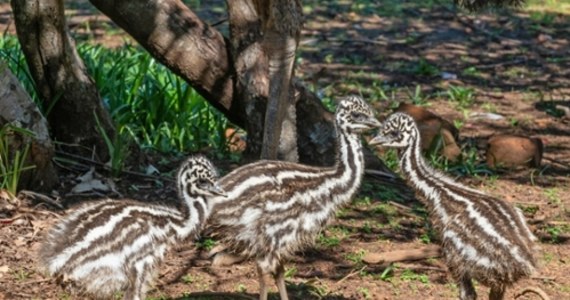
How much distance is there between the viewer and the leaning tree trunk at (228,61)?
10.4 meters

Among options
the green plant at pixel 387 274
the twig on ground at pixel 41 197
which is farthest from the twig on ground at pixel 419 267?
the twig on ground at pixel 41 197

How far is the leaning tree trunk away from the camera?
10.4 metres

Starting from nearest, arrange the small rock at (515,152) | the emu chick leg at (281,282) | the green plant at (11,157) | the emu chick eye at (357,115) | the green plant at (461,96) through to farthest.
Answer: the emu chick leg at (281,282)
the emu chick eye at (357,115)
the green plant at (11,157)
the small rock at (515,152)
the green plant at (461,96)

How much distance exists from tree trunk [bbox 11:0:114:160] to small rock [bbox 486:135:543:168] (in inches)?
149

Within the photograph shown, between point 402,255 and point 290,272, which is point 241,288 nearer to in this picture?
point 290,272

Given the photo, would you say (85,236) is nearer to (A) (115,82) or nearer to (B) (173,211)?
(B) (173,211)

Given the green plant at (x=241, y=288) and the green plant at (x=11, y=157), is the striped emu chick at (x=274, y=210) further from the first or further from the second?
the green plant at (x=11, y=157)

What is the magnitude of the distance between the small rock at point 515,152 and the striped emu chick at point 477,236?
3.78 m

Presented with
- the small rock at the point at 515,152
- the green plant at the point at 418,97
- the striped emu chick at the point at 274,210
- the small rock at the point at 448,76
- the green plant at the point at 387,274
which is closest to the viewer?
the striped emu chick at the point at 274,210

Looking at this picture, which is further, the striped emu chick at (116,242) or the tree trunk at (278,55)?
the tree trunk at (278,55)

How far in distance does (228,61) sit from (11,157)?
210 centimetres

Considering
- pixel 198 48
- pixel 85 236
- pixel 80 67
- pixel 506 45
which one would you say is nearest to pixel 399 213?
pixel 198 48

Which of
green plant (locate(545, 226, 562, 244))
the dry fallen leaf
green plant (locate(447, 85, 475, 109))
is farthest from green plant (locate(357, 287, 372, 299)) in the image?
green plant (locate(447, 85, 475, 109))

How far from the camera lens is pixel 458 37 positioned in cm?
1816
